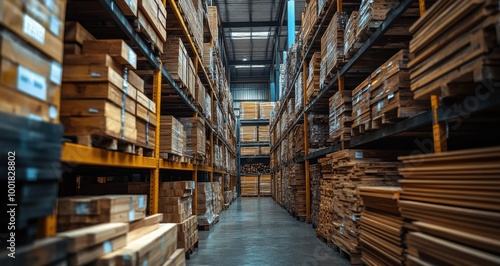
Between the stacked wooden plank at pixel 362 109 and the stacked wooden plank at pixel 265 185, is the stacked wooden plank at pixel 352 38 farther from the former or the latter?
the stacked wooden plank at pixel 265 185

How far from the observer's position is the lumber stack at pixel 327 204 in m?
6.62

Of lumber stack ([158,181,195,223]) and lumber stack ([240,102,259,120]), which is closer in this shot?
lumber stack ([158,181,195,223])

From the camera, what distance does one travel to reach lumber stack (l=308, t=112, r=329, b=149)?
8992 mm

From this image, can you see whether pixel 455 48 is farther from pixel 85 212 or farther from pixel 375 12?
pixel 85 212

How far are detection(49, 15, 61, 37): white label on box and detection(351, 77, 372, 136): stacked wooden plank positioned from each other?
3.84 m

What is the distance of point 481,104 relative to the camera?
272 cm

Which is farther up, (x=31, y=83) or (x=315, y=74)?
(x=315, y=74)

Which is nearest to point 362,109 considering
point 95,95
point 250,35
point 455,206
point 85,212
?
point 455,206

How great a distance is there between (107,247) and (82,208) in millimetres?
408

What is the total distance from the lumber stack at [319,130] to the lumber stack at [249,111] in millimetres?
13747

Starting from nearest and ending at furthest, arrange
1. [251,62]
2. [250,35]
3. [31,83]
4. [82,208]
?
[31,83]
[82,208]
[250,35]
[251,62]

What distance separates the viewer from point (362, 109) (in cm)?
515

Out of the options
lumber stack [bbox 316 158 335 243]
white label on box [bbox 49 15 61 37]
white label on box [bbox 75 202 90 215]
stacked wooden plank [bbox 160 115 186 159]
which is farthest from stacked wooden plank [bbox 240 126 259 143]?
white label on box [bbox 49 15 61 37]

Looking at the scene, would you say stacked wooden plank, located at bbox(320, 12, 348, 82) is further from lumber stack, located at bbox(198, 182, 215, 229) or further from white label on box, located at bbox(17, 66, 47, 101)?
white label on box, located at bbox(17, 66, 47, 101)
